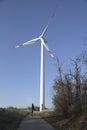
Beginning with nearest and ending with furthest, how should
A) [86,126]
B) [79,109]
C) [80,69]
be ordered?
[86,126] → [79,109] → [80,69]

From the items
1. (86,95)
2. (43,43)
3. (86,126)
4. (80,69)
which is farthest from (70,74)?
(43,43)

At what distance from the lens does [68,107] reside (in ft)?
107

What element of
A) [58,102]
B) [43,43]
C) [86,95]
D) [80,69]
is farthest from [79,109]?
[43,43]

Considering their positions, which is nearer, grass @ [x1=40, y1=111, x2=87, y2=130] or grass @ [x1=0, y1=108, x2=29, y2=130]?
grass @ [x1=40, y1=111, x2=87, y2=130]

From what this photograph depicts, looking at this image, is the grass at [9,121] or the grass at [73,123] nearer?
the grass at [73,123]

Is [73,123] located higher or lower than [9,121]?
lower

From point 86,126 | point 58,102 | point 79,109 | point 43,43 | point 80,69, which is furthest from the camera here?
point 43,43

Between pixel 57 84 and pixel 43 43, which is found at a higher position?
pixel 43 43

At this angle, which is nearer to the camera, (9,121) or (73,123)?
(73,123)

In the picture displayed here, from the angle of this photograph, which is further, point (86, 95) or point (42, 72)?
point (42, 72)

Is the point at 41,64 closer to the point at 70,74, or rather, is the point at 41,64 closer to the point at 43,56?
the point at 43,56

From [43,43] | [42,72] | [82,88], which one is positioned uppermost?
[43,43]

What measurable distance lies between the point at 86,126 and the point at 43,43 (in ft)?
144

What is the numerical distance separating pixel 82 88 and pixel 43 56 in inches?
1349
